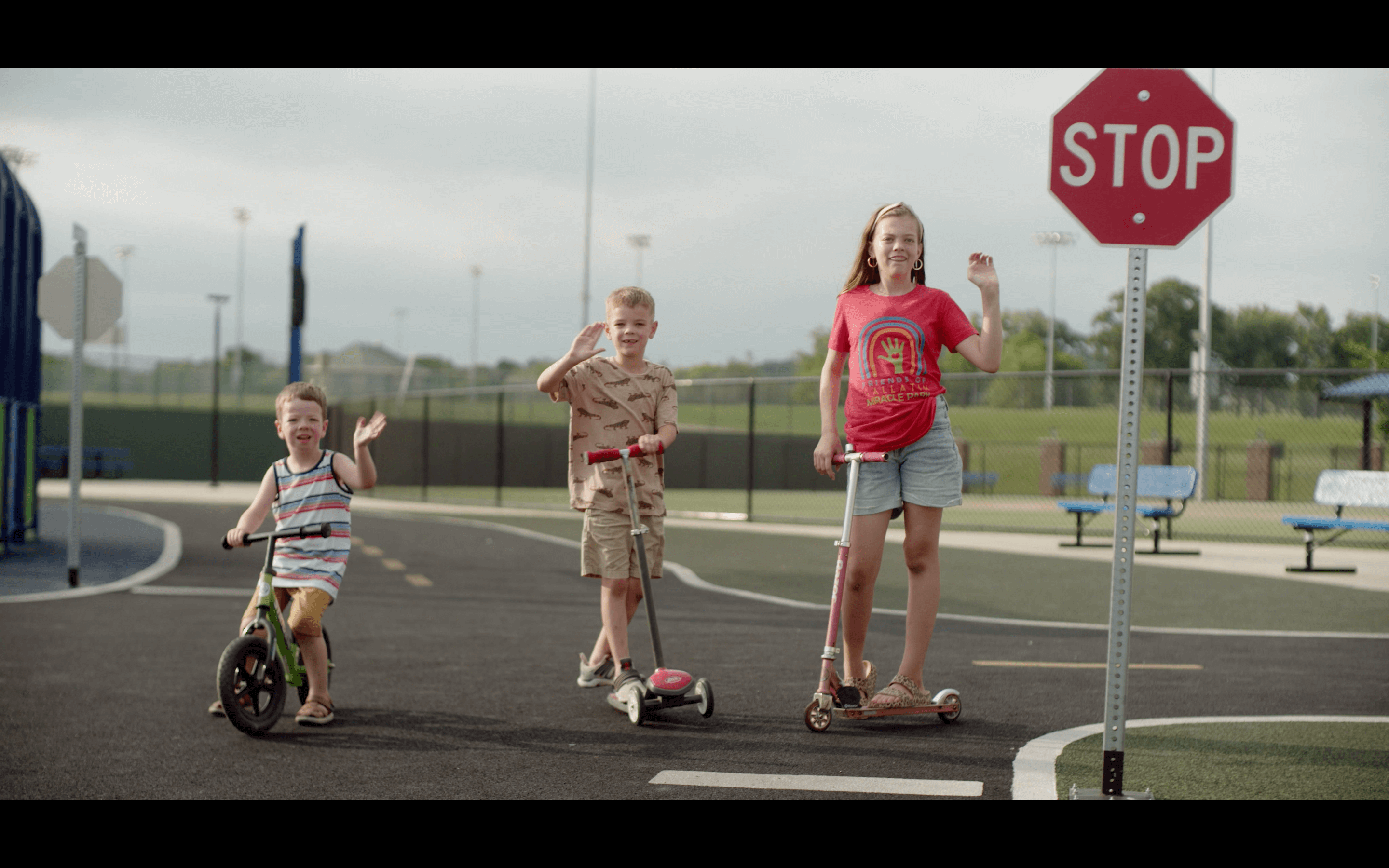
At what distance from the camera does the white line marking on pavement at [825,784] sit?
386 centimetres

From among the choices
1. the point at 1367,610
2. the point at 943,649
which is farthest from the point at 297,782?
the point at 1367,610

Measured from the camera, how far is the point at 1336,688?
5.80 m

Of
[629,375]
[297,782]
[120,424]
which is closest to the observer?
[297,782]

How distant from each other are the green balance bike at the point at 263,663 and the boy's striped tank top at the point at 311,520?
0.08 meters

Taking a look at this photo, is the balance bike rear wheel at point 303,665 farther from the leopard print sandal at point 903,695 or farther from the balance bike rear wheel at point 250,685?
the leopard print sandal at point 903,695

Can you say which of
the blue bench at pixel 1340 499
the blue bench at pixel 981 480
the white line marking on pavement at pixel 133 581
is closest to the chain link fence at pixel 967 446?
the blue bench at pixel 981 480

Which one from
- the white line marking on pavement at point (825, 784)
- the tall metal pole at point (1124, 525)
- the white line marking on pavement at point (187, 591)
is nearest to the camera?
the tall metal pole at point (1124, 525)

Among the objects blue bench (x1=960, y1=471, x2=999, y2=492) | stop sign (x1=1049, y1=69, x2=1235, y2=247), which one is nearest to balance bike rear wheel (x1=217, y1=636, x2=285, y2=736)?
stop sign (x1=1049, y1=69, x2=1235, y2=247)

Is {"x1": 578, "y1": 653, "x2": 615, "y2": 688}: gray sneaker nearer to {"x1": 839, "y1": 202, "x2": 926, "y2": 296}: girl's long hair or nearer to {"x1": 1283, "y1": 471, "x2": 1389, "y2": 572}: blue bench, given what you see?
{"x1": 839, "y1": 202, "x2": 926, "y2": 296}: girl's long hair

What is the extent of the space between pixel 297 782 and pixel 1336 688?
16.2ft

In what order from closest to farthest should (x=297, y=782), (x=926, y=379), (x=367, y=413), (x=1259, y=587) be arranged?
(x=297, y=782) → (x=926, y=379) → (x=1259, y=587) → (x=367, y=413)

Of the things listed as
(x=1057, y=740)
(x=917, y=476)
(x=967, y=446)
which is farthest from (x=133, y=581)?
(x=967, y=446)

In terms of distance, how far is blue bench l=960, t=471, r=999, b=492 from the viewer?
95.1ft

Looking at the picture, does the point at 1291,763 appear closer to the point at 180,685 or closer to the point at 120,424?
the point at 180,685
